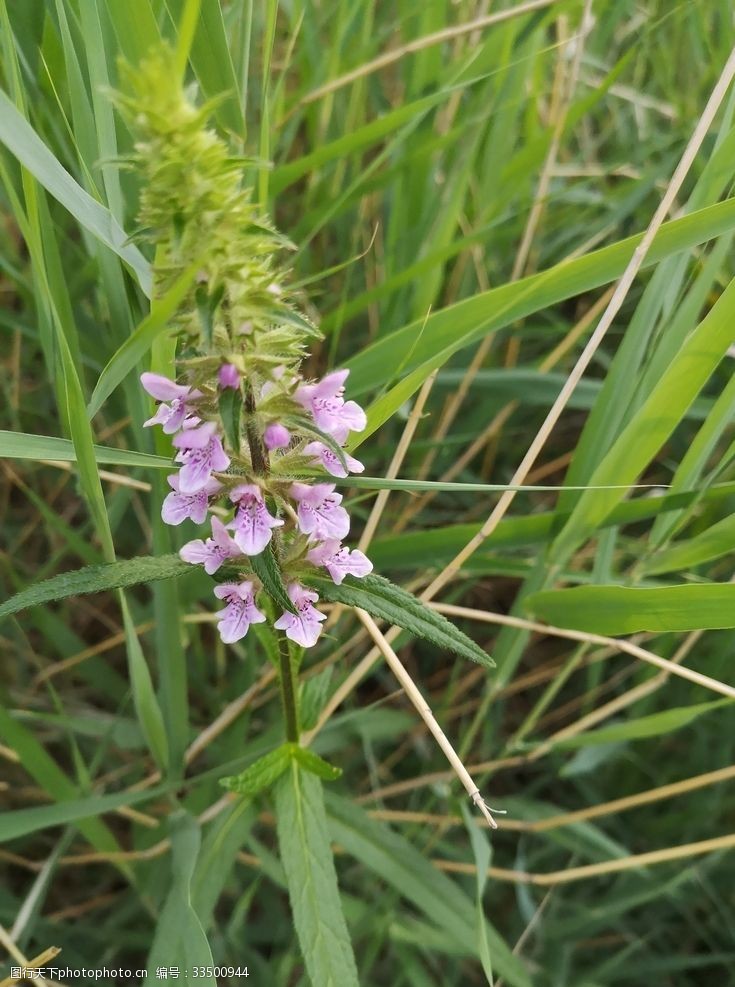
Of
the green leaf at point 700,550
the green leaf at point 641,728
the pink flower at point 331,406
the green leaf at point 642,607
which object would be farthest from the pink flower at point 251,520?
the green leaf at point 641,728

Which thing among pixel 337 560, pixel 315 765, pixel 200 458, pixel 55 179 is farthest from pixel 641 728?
pixel 55 179

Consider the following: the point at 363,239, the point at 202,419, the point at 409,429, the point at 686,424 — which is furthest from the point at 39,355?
Result: the point at 686,424

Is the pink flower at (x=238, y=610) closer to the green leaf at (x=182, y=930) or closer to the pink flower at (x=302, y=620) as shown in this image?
the pink flower at (x=302, y=620)

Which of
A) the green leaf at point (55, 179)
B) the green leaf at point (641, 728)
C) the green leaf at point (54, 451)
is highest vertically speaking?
the green leaf at point (55, 179)

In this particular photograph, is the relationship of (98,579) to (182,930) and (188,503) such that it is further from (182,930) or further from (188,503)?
(182,930)

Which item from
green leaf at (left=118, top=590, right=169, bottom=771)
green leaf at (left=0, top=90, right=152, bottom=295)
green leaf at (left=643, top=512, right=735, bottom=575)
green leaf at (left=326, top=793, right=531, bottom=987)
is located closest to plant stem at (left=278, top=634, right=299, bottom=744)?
green leaf at (left=118, top=590, right=169, bottom=771)

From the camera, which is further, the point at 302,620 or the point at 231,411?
the point at 302,620
